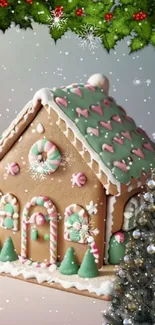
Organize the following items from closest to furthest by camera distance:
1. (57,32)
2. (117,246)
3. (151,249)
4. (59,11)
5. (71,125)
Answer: (151,249)
(71,125)
(117,246)
(59,11)
(57,32)

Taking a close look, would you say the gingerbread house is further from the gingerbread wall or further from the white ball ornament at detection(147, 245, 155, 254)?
the white ball ornament at detection(147, 245, 155, 254)

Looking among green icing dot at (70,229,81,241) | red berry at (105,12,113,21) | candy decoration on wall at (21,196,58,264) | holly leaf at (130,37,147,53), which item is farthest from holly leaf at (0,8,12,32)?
green icing dot at (70,229,81,241)

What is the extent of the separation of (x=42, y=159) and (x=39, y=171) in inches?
2.8

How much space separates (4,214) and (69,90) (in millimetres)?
833

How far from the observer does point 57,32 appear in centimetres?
394

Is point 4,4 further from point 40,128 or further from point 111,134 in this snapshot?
point 111,134

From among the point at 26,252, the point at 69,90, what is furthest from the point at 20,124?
the point at 26,252

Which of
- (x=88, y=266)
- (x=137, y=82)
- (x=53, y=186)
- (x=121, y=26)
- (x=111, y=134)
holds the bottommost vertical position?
(x=88, y=266)

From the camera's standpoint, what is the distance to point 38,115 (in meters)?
3.22

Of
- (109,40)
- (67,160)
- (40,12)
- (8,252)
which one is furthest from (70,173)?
(40,12)

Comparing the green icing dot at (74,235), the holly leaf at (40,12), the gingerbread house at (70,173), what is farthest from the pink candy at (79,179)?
the holly leaf at (40,12)

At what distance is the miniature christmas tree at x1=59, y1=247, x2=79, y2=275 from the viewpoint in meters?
3.15

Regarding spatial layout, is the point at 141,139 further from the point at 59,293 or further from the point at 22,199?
the point at 59,293

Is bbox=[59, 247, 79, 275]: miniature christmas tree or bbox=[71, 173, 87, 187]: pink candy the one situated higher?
bbox=[71, 173, 87, 187]: pink candy
